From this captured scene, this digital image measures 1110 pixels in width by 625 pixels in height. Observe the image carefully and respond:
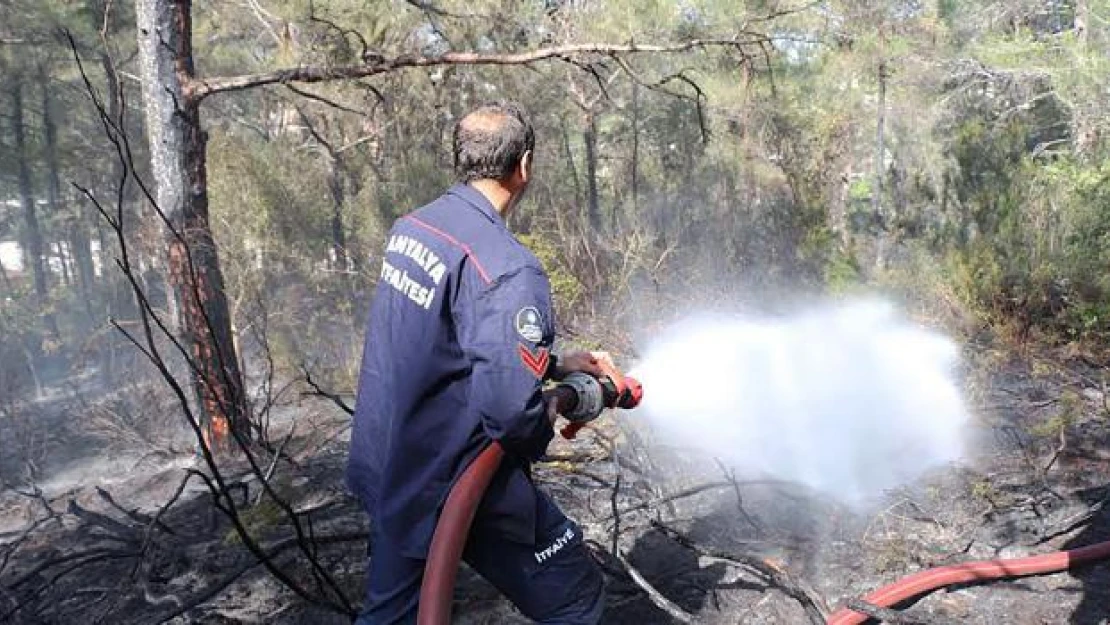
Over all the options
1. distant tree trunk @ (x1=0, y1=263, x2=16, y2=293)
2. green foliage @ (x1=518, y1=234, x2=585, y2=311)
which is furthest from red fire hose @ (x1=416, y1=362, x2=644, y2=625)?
distant tree trunk @ (x1=0, y1=263, x2=16, y2=293)

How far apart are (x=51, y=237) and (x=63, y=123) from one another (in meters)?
6.60

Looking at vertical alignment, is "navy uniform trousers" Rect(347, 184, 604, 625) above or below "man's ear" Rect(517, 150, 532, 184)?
below

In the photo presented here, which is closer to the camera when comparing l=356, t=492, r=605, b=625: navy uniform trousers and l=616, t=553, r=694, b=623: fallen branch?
l=356, t=492, r=605, b=625: navy uniform trousers

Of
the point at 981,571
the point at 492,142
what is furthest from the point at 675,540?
the point at 492,142

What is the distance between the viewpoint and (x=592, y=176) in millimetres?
12781

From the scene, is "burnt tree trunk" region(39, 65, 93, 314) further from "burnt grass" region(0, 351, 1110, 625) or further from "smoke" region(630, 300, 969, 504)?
"smoke" region(630, 300, 969, 504)

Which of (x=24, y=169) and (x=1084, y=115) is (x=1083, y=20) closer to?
(x=1084, y=115)

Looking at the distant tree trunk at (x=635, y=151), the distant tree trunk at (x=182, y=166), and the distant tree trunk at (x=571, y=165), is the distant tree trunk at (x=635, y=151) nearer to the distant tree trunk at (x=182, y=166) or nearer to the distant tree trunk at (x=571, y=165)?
the distant tree trunk at (x=571, y=165)

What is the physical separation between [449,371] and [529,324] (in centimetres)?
32

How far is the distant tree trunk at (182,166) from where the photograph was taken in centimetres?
570

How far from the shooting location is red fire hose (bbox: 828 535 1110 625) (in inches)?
128

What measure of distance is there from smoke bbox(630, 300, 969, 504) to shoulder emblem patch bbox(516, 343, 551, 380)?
10.6 feet

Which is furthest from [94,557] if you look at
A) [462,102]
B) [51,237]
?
[51,237]

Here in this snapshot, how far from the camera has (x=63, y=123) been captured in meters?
19.7
